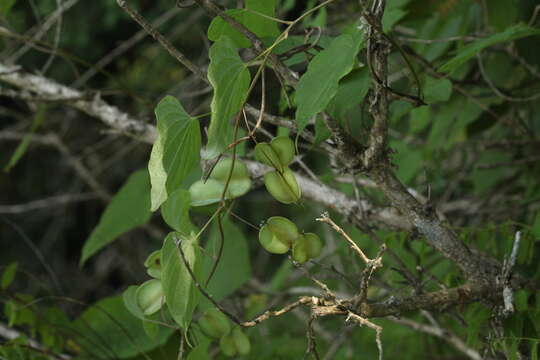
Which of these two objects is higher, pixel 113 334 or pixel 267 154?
pixel 267 154

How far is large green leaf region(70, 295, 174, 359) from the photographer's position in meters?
1.30

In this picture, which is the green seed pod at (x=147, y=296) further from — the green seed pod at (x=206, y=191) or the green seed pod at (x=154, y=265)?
the green seed pod at (x=206, y=191)

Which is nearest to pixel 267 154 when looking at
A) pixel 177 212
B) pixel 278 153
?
pixel 278 153

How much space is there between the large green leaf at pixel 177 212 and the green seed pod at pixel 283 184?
10 centimetres

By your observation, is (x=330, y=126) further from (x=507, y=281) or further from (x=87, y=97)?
(x=87, y=97)

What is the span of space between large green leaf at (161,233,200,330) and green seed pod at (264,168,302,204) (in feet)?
0.37

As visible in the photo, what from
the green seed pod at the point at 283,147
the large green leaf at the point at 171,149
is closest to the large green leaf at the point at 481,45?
the green seed pod at the point at 283,147

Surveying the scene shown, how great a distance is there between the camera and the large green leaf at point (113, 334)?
4.25 ft

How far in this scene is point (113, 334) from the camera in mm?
1385

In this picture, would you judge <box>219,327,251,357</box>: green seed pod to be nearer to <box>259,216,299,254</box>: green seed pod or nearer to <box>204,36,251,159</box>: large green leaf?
<box>259,216,299,254</box>: green seed pod

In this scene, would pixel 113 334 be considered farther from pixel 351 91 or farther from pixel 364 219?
pixel 351 91

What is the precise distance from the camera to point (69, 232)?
3266 millimetres

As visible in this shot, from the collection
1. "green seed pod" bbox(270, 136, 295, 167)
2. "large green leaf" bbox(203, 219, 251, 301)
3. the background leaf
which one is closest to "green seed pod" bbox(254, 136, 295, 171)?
"green seed pod" bbox(270, 136, 295, 167)

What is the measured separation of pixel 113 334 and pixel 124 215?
0.28 meters
